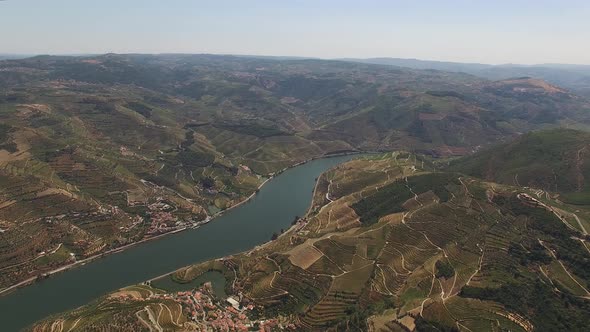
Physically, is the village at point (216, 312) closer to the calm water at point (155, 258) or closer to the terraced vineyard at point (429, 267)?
the terraced vineyard at point (429, 267)

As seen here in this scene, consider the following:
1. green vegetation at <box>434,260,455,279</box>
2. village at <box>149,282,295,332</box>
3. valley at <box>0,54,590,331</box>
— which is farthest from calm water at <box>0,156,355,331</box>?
green vegetation at <box>434,260,455,279</box>

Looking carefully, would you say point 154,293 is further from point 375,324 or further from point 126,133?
point 126,133

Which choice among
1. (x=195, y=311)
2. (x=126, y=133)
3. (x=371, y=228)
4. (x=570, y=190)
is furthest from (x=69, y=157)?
(x=570, y=190)

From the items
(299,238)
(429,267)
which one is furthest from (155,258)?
(429,267)

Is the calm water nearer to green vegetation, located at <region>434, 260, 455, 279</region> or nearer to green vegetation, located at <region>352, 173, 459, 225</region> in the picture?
green vegetation, located at <region>352, 173, 459, 225</region>

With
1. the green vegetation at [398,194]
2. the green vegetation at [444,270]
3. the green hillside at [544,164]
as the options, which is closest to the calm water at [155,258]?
the green vegetation at [398,194]

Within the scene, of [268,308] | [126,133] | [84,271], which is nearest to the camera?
[268,308]

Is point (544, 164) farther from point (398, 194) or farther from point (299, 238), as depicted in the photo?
point (299, 238)
